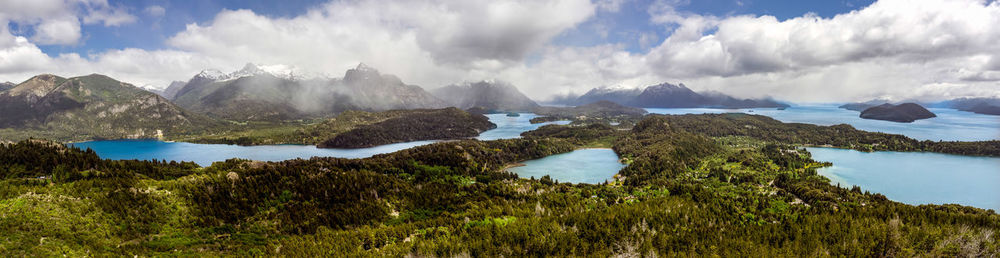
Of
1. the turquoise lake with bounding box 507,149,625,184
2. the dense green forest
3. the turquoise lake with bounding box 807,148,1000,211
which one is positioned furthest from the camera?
the turquoise lake with bounding box 507,149,625,184

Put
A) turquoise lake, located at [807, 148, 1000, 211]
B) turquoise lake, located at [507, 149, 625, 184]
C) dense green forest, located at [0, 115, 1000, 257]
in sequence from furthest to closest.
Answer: turquoise lake, located at [507, 149, 625, 184], turquoise lake, located at [807, 148, 1000, 211], dense green forest, located at [0, 115, 1000, 257]

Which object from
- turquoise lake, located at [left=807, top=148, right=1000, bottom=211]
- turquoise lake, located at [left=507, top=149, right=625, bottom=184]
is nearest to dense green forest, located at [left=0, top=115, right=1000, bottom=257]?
turquoise lake, located at [left=507, top=149, right=625, bottom=184]

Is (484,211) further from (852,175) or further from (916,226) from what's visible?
(852,175)

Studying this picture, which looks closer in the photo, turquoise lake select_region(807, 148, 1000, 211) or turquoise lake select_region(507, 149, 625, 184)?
turquoise lake select_region(807, 148, 1000, 211)

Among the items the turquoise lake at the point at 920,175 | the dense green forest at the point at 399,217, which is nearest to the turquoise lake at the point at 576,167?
the dense green forest at the point at 399,217

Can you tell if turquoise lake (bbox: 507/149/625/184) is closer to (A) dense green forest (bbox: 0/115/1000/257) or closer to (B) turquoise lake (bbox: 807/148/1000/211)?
(A) dense green forest (bbox: 0/115/1000/257)

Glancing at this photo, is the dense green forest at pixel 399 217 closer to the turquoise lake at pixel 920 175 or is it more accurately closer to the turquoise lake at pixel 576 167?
the turquoise lake at pixel 576 167

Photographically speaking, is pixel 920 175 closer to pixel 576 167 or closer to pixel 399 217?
pixel 576 167
